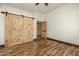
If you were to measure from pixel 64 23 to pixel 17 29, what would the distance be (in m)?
3.03

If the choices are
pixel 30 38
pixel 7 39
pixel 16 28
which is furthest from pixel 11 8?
pixel 30 38

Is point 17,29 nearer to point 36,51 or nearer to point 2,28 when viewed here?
point 2,28

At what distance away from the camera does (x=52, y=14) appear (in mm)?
7887

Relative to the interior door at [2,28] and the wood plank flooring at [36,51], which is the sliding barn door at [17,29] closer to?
the interior door at [2,28]

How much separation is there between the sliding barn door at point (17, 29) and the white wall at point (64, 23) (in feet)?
6.15

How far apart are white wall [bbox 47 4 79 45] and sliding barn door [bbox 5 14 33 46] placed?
6.15 feet

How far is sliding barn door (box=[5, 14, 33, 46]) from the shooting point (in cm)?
517

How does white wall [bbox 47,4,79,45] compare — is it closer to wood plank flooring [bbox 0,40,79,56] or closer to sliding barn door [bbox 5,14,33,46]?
wood plank flooring [bbox 0,40,79,56]

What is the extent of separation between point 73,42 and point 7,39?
3.66m

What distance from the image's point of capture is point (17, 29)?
5.74 m

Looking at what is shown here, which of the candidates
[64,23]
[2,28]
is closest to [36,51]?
[2,28]

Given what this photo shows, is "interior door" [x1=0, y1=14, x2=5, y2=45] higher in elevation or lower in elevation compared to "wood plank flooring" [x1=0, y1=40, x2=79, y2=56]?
higher

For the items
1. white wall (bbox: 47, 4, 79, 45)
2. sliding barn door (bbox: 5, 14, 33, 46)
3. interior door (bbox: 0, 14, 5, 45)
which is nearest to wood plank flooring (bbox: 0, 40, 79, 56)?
interior door (bbox: 0, 14, 5, 45)

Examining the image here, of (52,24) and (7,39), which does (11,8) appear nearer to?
(7,39)
